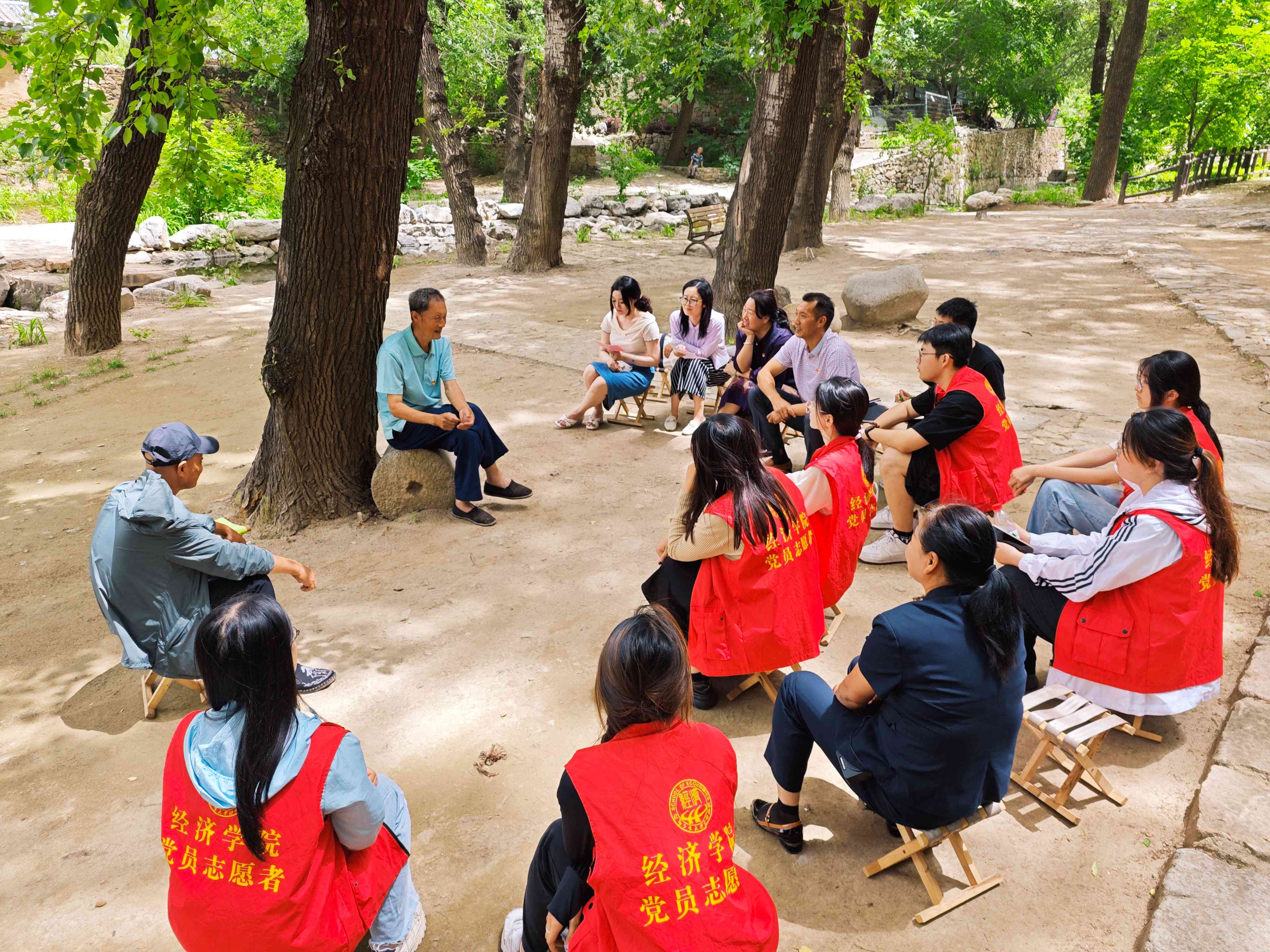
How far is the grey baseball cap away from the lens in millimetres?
3223

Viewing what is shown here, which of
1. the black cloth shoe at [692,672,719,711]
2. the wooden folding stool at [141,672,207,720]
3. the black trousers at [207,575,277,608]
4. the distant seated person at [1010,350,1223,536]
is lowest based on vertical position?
the wooden folding stool at [141,672,207,720]

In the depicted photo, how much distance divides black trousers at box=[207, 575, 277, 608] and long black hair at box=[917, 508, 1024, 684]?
2.55m

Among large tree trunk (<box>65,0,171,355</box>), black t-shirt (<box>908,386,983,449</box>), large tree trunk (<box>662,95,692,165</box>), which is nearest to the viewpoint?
black t-shirt (<box>908,386,983,449</box>)

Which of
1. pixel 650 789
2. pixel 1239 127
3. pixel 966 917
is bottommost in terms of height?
pixel 966 917

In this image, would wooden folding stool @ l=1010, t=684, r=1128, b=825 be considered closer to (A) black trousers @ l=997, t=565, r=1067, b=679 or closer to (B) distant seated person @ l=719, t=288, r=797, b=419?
(A) black trousers @ l=997, t=565, r=1067, b=679

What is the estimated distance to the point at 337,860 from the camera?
2143 millimetres

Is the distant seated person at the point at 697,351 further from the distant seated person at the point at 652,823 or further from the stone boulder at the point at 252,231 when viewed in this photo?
the stone boulder at the point at 252,231

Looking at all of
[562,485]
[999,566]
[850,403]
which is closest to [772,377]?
[562,485]

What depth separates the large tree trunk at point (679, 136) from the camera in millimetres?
24953

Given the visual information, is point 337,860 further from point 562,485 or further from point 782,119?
point 782,119

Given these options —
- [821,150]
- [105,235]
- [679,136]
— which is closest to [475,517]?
[105,235]

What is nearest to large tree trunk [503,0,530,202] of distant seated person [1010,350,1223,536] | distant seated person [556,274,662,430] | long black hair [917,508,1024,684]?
distant seated person [556,274,662,430]

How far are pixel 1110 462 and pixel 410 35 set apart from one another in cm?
420

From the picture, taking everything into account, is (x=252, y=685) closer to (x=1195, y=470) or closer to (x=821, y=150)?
(x=1195, y=470)
